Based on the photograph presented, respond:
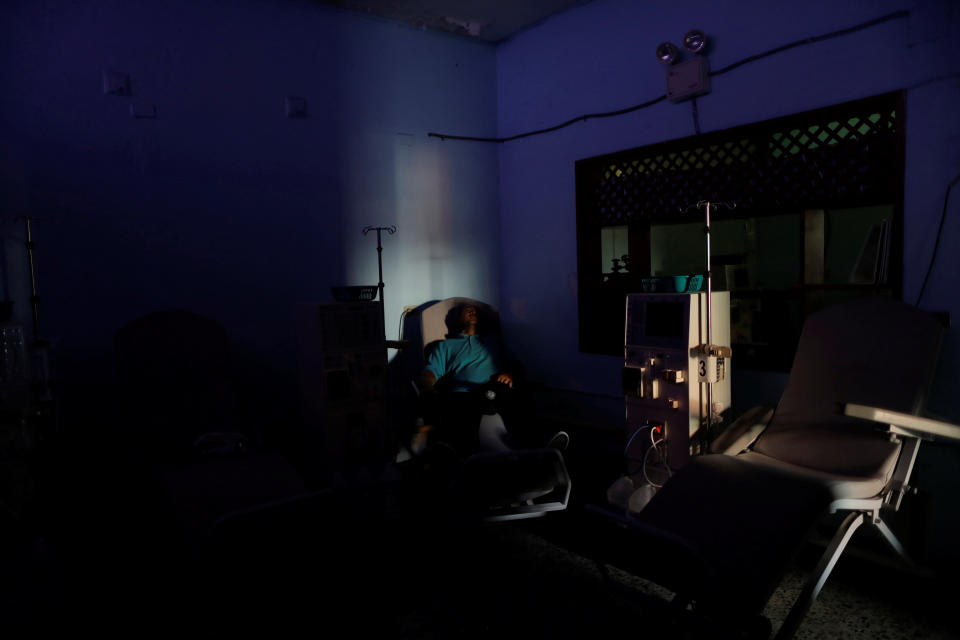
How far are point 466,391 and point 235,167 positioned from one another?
223 centimetres

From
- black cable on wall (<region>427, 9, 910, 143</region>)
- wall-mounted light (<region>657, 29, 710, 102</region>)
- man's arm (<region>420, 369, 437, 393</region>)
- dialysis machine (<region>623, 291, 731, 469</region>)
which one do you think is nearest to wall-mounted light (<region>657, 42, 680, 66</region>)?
wall-mounted light (<region>657, 29, 710, 102</region>)

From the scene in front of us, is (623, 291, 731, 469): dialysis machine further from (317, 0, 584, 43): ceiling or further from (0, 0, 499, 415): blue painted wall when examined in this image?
(317, 0, 584, 43): ceiling

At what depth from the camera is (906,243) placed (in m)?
3.34

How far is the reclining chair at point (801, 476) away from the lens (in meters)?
2.21

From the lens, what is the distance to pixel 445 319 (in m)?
5.14

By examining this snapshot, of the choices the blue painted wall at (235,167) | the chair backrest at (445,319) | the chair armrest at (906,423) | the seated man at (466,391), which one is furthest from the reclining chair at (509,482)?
the blue painted wall at (235,167)

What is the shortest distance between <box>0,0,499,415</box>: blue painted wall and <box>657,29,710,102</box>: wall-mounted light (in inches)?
72.2

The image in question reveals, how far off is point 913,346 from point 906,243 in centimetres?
67

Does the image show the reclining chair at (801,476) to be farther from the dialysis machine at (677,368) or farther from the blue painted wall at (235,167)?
the blue painted wall at (235,167)

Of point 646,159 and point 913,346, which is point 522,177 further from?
point 913,346

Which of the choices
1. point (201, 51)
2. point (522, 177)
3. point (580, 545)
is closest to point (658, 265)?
point (522, 177)

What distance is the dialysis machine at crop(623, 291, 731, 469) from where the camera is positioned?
3635mm

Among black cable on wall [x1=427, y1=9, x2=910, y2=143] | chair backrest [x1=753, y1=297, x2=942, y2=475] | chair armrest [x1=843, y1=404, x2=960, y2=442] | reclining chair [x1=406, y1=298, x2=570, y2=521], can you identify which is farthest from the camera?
black cable on wall [x1=427, y1=9, x2=910, y2=143]

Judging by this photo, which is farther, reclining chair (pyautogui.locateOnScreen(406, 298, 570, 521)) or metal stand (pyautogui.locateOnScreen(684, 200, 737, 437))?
metal stand (pyautogui.locateOnScreen(684, 200, 737, 437))
